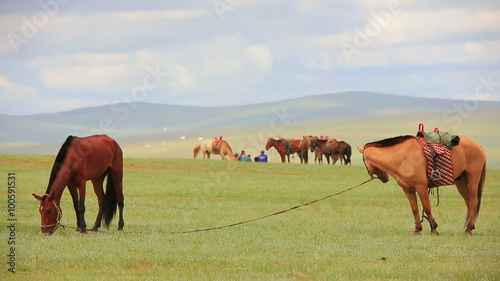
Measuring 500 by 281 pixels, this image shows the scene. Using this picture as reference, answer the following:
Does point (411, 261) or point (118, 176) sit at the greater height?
point (118, 176)

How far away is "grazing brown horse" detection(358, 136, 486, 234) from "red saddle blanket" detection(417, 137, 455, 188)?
11 centimetres

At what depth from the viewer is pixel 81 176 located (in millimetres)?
17719

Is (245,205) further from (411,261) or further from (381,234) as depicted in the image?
(411,261)

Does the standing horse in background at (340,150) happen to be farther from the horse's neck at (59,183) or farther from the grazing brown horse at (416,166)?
the horse's neck at (59,183)

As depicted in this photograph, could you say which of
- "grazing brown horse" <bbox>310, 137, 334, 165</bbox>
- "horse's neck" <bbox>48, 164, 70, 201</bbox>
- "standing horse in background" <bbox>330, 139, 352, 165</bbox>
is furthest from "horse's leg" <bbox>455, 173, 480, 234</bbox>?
"grazing brown horse" <bbox>310, 137, 334, 165</bbox>

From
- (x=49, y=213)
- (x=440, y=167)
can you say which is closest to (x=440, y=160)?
(x=440, y=167)

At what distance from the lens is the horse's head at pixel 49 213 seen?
16969 millimetres

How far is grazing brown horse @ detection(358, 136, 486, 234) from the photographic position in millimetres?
17859

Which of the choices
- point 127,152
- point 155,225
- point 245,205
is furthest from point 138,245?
point 127,152

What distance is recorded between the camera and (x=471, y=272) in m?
12.8

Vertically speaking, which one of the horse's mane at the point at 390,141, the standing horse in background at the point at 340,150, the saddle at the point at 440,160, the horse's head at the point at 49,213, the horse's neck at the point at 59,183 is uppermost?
the standing horse in background at the point at 340,150

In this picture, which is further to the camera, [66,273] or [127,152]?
[127,152]

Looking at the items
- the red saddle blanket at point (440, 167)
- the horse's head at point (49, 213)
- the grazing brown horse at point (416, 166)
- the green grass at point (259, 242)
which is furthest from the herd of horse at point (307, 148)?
the horse's head at point (49, 213)

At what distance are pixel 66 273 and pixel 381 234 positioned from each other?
24.9ft
